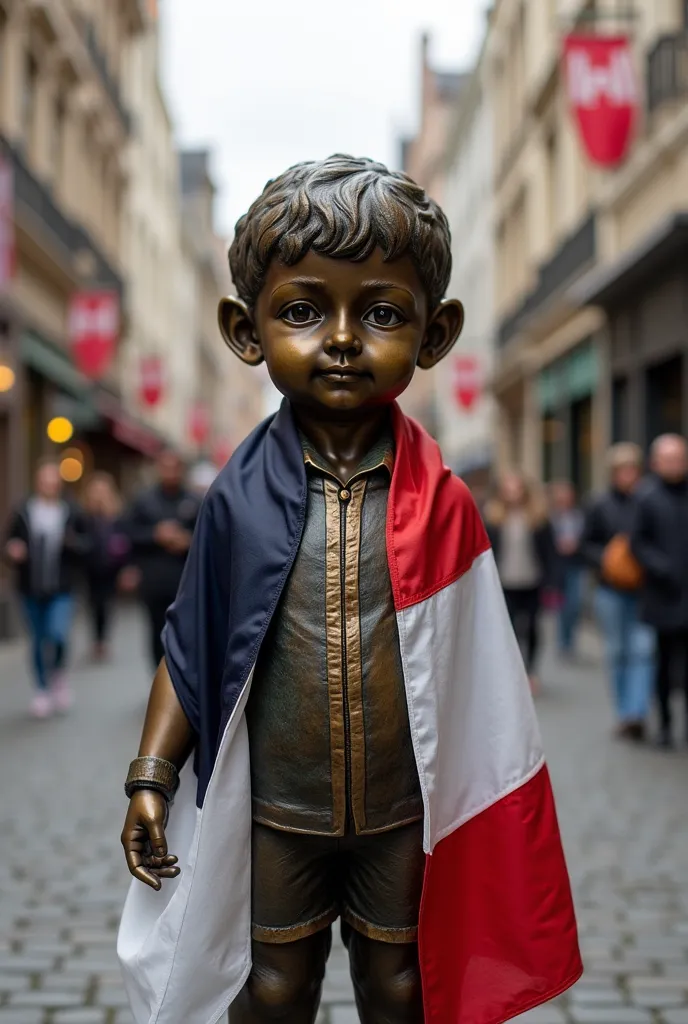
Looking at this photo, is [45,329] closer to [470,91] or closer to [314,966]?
[314,966]

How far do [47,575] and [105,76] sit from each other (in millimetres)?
18160

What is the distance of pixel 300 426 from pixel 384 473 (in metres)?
0.19

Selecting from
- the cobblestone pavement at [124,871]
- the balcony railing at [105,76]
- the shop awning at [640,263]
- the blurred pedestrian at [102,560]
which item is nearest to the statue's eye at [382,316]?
the cobblestone pavement at [124,871]

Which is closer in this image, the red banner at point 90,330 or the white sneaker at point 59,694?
the white sneaker at point 59,694

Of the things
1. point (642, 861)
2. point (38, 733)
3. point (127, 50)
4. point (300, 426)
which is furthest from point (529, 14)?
point (300, 426)

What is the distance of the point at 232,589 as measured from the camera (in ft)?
7.46

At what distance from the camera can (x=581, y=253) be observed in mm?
18562

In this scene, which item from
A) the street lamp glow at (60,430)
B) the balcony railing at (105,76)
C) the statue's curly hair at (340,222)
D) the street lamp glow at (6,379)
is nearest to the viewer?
the statue's curly hair at (340,222)

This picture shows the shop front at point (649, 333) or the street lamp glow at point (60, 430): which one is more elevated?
the shop front at point (649, 333)

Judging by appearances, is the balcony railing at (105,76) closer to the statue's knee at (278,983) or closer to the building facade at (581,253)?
the building facade at (581,253)

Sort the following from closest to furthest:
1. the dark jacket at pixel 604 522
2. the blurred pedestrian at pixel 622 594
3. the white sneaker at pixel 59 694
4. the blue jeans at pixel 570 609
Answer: the blurred pedestrian at pixel 622 594
the dark jacket at pixel 604 522
the white sneaker at pixel 59 694
the blue jeans at pixel 570 609

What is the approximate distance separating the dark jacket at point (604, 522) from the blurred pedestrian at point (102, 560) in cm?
499

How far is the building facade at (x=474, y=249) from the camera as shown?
103 feet

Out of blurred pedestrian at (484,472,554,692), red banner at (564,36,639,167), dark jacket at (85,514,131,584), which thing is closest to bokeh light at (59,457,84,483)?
dark jacket at (85,514,131,584)
